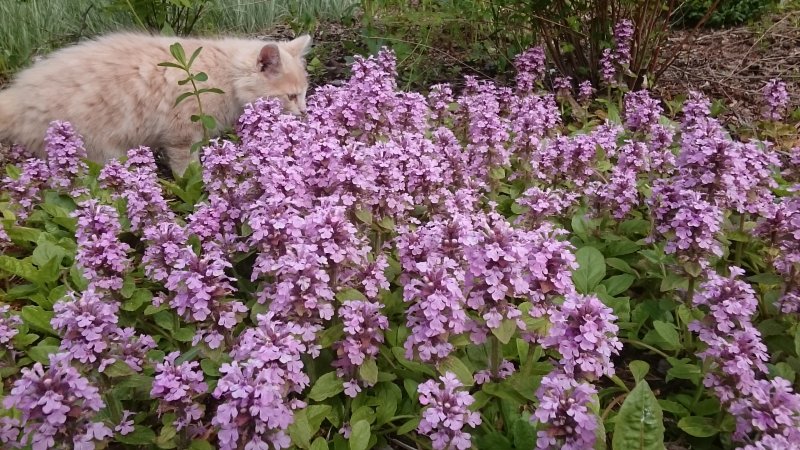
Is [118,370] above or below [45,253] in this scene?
above

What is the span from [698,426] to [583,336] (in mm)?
755

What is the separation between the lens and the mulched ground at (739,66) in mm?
Result: 5809

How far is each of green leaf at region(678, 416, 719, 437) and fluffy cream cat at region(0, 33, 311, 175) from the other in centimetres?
366

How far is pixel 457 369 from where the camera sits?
2.23 m

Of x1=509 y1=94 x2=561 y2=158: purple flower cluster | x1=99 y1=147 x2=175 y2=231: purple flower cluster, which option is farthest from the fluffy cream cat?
x1=509 y1=94 x2=561 y2=158: purple flower cluster

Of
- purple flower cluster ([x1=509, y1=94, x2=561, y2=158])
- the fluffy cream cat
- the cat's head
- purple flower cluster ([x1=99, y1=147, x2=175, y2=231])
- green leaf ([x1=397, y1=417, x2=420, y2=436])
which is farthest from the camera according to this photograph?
the cat's head

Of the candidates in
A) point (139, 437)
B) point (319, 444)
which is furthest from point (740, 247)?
point (139, 437)

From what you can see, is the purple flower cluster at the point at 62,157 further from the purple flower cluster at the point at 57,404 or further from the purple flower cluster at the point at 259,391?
the purple flower cluster at the point at 259,391

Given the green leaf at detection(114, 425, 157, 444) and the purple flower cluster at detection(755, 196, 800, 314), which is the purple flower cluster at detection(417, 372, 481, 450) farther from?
→ the purple flower cluster at detection(755, 196, 800, 314)

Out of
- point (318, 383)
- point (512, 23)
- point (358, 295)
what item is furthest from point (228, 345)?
point (512, 23)

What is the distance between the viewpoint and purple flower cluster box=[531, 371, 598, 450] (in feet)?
6.04

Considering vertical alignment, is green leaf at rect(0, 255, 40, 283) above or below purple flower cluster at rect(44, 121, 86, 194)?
below

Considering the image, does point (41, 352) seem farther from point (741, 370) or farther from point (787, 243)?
point (787, 243)

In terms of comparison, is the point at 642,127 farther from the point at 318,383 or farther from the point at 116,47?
the point at 116,47
